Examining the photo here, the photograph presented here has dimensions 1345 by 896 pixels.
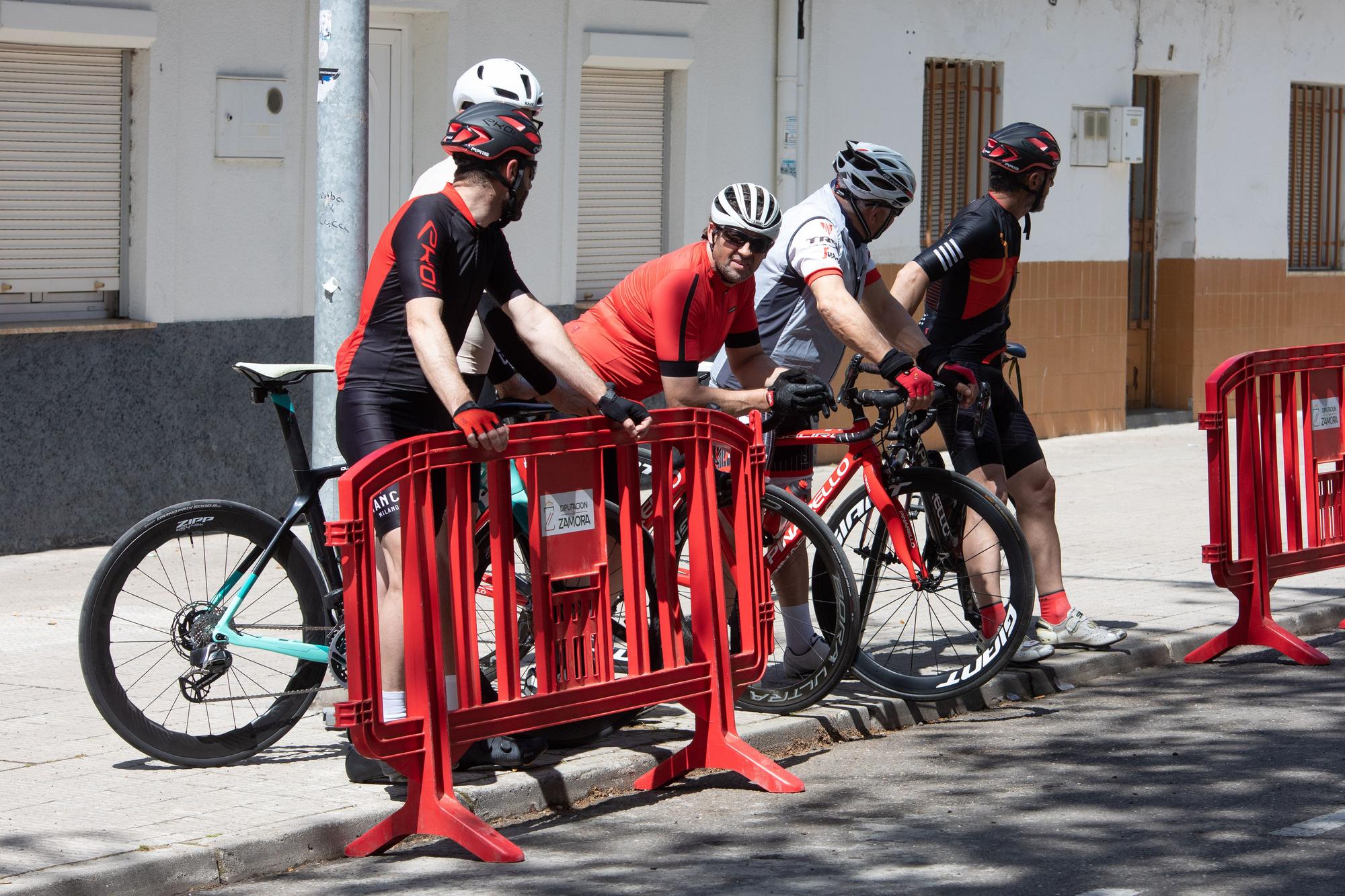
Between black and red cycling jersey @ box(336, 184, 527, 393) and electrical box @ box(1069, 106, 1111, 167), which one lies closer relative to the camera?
black and red cycling jersey @ box(336, 184, 527, 393)

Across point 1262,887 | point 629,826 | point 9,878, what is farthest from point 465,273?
point 1262,887

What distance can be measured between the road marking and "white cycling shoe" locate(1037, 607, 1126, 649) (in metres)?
2.30

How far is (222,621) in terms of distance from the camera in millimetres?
6074

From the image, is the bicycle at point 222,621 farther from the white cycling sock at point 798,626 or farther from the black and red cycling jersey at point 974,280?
the black and red cycling jersey at point 974,280

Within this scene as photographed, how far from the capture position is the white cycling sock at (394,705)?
5.47m

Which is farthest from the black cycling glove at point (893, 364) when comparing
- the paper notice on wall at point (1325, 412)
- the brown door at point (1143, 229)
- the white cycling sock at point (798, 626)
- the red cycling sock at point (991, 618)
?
the brown door at point (1143, 229)

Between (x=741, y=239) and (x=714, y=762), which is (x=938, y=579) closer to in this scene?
(x=714, y=762)

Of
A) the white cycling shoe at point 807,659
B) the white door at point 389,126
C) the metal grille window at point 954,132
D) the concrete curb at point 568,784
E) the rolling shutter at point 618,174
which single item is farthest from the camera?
the metal grille window at point 954,132

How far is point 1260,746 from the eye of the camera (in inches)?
269

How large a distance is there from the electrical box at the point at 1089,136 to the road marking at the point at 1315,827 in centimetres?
1099

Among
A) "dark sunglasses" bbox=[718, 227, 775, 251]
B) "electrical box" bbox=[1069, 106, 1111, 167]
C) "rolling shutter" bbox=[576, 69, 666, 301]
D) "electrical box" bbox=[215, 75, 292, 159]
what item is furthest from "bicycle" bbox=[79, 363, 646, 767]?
"electrical box" bbox=[1069, 106, 1111, 167]

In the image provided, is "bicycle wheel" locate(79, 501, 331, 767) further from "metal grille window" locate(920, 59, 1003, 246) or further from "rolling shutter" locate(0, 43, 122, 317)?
"metal grille window" locate(920, 59, 1003, 246)

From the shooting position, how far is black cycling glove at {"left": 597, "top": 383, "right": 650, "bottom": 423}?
5.88 meters

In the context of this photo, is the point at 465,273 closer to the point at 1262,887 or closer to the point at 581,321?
the point at 581,321
